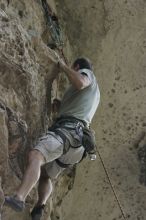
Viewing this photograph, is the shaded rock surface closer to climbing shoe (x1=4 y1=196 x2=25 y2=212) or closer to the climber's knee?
the climber's knee

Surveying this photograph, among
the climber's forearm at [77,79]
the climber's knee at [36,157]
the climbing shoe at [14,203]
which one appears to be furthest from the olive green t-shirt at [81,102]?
the climbing shoe at [14,203]

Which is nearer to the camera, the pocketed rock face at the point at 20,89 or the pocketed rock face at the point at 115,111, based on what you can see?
the pocketed rock face at the point at 20,89

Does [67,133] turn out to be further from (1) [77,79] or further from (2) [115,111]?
(2) [115,111]

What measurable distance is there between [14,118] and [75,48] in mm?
3427

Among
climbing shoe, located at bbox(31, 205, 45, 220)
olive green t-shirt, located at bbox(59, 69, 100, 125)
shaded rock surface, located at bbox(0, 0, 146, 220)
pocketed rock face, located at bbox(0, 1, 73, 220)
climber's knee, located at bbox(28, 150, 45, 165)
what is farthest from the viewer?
shaded rock surface, located at bbox(0, 0, 146, 220)

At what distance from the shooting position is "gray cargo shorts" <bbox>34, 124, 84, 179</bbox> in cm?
490

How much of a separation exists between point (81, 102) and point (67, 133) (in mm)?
411

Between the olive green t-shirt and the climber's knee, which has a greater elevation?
the olive green t-shirt

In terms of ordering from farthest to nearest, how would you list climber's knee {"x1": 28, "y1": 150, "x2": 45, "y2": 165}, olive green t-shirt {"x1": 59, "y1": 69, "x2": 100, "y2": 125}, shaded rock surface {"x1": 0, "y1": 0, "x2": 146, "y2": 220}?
shaded rock surface {"x1": 0, "y1": 0, "x2": 146, "y2": 220}
olive green t-shirt {"x1": 59, "y1": 69, "x2": 100, "y2": 125}
climber's knee {"x1": 28, "y1": 150, "x2": 45, "y2": 165}

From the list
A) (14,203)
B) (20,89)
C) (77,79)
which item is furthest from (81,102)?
(14,203)

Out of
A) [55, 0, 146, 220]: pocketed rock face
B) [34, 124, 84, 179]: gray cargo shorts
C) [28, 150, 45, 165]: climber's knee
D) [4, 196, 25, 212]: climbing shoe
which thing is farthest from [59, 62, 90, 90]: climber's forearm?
[55, 0, 146, 220]: pocketed rock face

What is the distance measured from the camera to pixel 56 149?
16.3ft

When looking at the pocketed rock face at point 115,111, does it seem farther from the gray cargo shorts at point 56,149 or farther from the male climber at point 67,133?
the gray cargo shorts at point 56,149

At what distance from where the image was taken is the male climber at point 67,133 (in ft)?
→ 16.1
